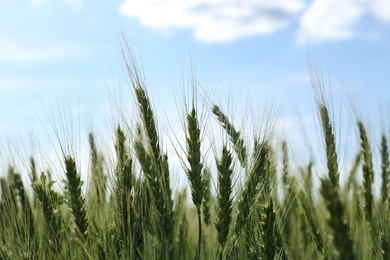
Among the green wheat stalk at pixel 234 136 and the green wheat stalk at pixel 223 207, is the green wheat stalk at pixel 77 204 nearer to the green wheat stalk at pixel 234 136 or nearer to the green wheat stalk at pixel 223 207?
the green wheat stalk at pixel 223 207

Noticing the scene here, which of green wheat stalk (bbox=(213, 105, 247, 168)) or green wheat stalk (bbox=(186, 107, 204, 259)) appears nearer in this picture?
green wheat stalk (bbox=(186, 107, 204, 259))

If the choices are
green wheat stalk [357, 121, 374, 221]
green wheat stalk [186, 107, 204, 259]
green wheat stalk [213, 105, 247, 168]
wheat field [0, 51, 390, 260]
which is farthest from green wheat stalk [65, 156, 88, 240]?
green wheat stalk [357, 121, 374, 221]

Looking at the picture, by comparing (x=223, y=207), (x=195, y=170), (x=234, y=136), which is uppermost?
(x=234, y=136)

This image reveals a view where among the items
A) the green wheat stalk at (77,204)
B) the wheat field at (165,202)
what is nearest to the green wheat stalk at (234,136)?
the wheat field at (165,202)

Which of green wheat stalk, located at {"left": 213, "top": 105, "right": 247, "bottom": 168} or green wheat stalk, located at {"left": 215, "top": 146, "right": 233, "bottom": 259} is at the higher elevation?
green wheat stalk, located at {"left": 213, "top": 105, "right": 247, "bottom": 168}

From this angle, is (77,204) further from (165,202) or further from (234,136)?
(234,136)

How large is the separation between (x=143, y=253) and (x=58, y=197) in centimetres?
116

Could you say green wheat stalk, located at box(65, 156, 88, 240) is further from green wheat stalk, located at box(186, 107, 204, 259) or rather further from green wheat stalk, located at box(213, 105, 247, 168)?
green wheat stalk, located at box(213, 105, 247, 168)

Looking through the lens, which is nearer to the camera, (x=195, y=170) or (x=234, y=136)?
(x=195, y=170)

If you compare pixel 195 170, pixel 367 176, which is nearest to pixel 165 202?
pixel 195 170

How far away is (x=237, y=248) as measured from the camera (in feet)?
10.6

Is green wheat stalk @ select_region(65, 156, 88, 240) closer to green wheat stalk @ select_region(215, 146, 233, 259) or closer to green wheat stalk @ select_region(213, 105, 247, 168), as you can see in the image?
green wheat stalk @ select_region(215, 146, 233, 259)

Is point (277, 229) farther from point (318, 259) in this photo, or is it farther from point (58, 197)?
point (58, 197)

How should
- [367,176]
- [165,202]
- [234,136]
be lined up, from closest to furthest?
[165,202] < [234,136] < [367,176]
